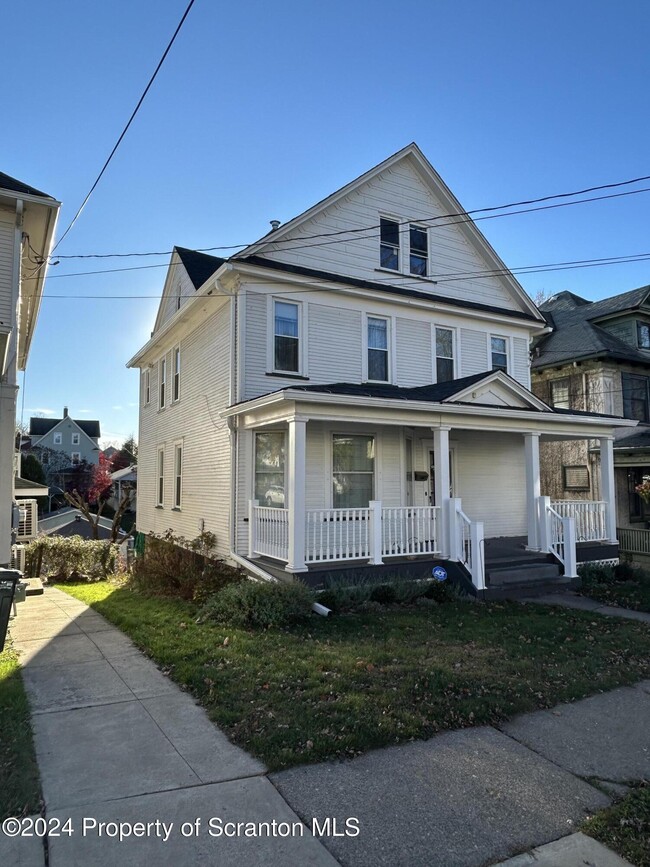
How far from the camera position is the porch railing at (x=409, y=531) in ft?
34.0

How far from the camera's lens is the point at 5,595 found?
6457mm

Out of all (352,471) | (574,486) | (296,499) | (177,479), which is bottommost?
(296,499)

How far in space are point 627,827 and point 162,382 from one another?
16.1m

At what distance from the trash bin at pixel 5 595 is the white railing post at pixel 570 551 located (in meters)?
9.93

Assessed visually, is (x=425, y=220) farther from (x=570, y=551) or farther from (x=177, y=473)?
(x=177, y=473)

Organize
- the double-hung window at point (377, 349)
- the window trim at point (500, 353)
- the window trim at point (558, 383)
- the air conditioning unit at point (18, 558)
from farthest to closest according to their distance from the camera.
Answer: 1. the window trim at point (558, 383)
2. the window trim at point (500, 353)
3. the air conditioning unit at point (18, 558)
4. the double-hung window at point (377, 349)

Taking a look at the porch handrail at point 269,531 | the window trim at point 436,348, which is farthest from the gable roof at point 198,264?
the porch handrail at point 269,531

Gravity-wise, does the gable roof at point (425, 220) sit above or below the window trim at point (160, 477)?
above

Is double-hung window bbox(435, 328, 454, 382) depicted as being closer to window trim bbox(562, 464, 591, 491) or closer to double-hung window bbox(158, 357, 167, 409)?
window trim bbox(562, 464, 591, 491)

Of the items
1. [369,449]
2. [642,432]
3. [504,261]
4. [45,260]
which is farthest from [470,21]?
[642,432]

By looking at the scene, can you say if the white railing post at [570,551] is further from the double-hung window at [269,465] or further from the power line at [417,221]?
the power line at [417,221]

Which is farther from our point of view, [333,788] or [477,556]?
[477,556]

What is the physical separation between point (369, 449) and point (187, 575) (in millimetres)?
4676

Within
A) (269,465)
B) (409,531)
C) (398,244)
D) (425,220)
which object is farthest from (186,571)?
(425,220)
